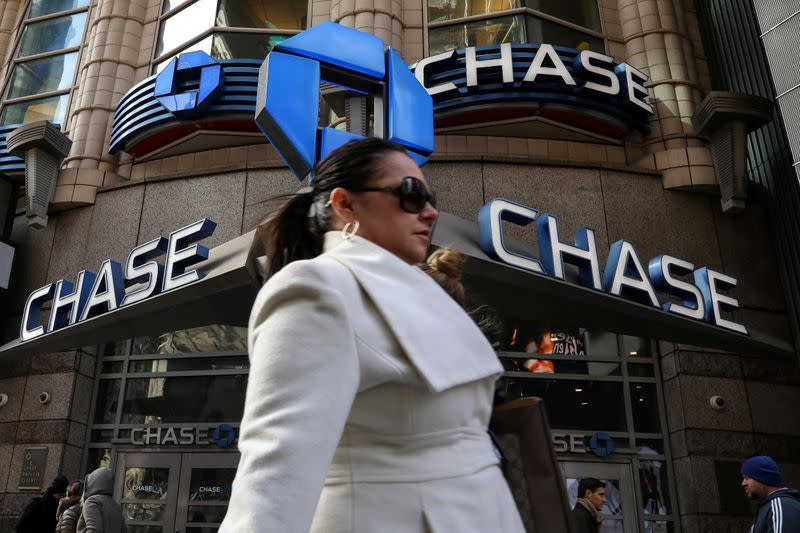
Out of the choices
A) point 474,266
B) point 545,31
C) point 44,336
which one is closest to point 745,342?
point 474,266

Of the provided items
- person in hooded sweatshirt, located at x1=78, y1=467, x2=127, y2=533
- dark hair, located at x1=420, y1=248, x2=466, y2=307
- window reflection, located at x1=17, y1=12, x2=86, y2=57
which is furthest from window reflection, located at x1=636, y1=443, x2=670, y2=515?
window reflection, located at x1=17, y1=12, x2=86, y2=57

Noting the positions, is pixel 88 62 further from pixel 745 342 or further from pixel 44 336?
pixel 745 342

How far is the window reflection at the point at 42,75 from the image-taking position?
1455 cm

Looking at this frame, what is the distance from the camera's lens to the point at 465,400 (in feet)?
4.48

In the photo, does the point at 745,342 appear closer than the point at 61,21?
Yes

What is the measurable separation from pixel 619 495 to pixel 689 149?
5446 millimetres

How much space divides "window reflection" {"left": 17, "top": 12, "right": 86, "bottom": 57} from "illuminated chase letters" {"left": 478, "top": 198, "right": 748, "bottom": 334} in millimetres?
11179

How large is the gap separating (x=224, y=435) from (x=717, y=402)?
712 cm

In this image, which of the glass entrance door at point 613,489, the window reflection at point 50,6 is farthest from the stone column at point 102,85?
the glass entrance door at point 613,489

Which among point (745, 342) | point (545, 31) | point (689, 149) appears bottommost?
point (745, 342)

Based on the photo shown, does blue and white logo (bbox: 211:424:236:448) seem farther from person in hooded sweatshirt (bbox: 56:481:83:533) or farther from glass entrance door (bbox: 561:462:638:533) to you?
glass entrance door (bbox: 561:462:638:533)

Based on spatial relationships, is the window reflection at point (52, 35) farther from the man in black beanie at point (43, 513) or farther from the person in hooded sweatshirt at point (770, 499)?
the person in hooded sweatshirt at point (770, 499)

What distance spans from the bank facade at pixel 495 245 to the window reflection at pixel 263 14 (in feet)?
0.15

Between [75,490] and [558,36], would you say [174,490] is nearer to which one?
[75,490]
